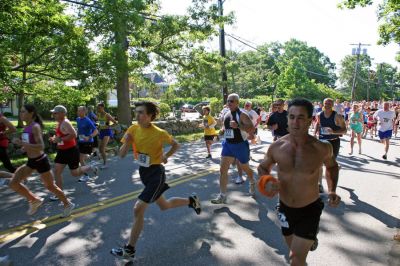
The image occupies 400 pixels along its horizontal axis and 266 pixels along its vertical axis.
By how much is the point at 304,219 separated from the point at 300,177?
347mm

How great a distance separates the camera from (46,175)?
5.59 metres

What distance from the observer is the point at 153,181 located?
4289 mm

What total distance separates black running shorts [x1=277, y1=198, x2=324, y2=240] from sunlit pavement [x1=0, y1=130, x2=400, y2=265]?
3.94 ft

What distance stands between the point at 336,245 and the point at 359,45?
55.8m

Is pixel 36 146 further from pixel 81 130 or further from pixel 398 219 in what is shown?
pixel 398 219

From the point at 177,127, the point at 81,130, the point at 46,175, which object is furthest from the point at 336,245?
the point at 177,127

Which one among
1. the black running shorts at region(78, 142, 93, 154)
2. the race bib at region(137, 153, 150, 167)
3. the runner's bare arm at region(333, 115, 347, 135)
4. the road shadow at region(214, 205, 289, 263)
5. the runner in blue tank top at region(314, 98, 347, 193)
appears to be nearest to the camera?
the race bib at region(137, 153, 150, 167)

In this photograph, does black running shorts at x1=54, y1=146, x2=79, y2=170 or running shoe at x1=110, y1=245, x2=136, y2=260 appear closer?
running shoe at x1=110, y1=245, x2=136, y2=260

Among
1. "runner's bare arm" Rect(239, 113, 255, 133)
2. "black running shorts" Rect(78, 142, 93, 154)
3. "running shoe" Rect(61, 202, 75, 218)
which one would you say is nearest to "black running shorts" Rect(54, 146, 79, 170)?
"running shoe" Rect(61, 202, 75, 218)

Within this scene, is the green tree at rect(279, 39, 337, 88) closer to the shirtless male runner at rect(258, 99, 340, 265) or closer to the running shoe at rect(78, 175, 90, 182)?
Result: the running shoe at rect(78, 175, 90, 182)

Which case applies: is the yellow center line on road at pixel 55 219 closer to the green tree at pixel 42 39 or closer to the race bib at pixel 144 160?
the race bib at pixel 144 160

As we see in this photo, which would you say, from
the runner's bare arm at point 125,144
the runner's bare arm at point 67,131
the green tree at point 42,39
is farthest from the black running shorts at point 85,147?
the runner's bare arm at point 125,144

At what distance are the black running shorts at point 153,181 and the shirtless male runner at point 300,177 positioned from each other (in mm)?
1608

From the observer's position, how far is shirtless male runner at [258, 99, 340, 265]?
9.91ft
